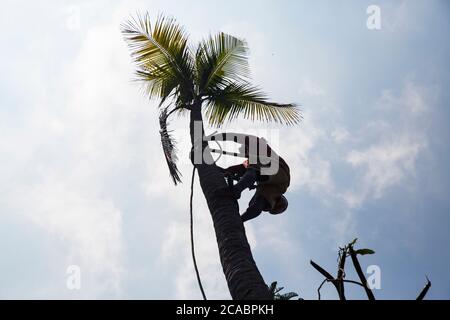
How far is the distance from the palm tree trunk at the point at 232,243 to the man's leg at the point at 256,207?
849mm

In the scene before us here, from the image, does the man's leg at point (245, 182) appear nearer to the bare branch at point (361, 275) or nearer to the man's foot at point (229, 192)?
the man's foot at point (229, 192)

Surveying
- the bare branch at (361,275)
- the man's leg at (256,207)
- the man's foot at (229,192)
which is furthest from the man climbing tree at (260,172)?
the bare branch at (361,275)

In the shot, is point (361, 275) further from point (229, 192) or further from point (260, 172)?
point (260, 172)

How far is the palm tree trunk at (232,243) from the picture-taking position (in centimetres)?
353

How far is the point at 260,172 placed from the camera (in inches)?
207

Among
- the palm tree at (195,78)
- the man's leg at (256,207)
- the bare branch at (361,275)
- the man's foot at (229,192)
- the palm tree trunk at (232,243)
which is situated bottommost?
the bare branch at (361,275)

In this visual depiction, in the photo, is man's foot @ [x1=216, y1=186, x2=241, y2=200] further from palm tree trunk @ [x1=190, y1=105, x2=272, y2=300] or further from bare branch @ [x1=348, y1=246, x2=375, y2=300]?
bare branch @ [x1=348, y1=246, x2=375, y2=300]

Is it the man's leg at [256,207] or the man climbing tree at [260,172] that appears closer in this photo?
the man climbing tree at [260,172]

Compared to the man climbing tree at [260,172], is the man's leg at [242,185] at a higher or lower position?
lower

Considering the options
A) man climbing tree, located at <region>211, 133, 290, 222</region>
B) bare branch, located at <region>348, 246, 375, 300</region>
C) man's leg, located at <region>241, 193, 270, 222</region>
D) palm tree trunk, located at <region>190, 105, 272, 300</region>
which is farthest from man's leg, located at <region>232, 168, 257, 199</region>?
bare branch, located at <region>348, 246, 375, 300</region>

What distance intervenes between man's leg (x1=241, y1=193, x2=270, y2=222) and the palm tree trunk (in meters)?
0.85
